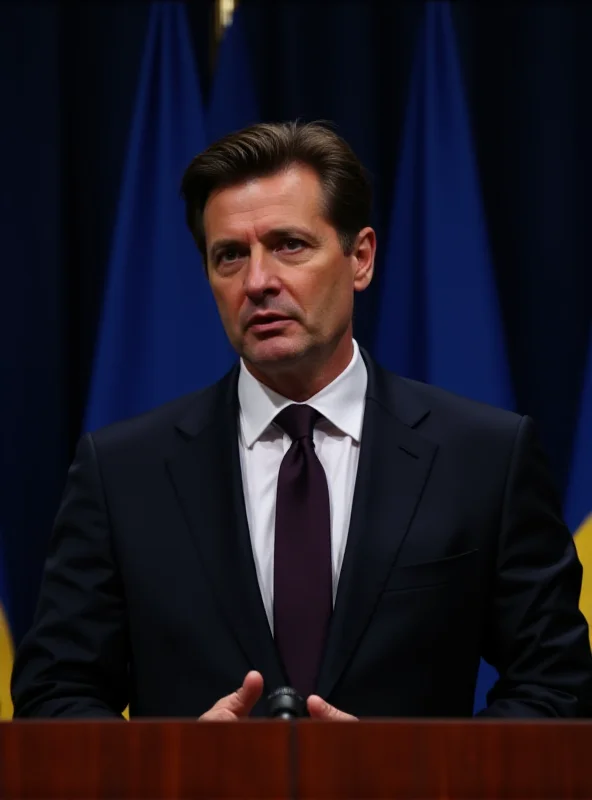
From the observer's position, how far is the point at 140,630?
1496 millimetres

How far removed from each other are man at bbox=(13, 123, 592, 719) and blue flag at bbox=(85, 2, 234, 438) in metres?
0.58

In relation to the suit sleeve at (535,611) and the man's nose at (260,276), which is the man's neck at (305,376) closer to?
the man's nose at (260,276)

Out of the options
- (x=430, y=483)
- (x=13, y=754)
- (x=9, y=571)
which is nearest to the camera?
(x=13, y=754)

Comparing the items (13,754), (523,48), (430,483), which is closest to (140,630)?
(430,483)

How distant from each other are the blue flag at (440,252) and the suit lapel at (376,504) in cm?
60

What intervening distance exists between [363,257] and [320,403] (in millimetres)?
263

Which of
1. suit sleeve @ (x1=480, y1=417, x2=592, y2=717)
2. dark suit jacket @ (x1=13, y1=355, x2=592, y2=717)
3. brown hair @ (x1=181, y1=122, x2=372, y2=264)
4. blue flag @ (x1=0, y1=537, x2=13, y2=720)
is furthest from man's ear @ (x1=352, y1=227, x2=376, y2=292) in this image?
blue flag @ (x1=0, y1=537, x2=13, y2=720)

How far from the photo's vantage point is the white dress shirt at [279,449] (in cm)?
Answer: 151

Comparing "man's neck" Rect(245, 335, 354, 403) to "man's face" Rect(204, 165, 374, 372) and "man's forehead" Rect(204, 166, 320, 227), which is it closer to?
"man's face" Rect(204, 165, 374, 372)

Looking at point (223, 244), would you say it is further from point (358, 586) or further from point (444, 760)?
point (444, 760)

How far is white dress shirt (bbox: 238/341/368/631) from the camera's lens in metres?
1.51

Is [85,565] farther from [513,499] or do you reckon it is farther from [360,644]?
[513,499]

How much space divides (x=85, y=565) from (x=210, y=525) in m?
0.17

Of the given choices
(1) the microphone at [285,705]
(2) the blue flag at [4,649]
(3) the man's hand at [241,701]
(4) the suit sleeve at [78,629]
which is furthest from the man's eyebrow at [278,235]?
(2) the blue flag at [4,649]
